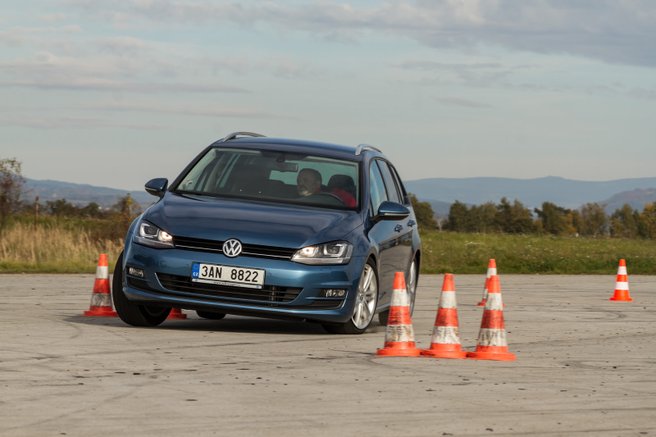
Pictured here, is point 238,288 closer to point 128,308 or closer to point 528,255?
point 128,308

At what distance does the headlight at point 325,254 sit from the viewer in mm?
12109

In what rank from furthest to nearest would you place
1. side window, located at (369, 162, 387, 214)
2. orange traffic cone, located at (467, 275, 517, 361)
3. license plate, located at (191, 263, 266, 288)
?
side window, located at (369, 162, 387, 214) < license plate, located at (191, 263, 266, 288) < orange traffic cone, located at (467, 275, 517, 361)

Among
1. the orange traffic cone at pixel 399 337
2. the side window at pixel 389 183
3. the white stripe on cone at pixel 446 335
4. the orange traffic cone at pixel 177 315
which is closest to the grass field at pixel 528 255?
the side window at pixel 389 183

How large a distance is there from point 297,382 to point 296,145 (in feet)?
18.1

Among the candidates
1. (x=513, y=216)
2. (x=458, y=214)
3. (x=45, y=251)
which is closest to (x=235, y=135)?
(x=45, y=251)

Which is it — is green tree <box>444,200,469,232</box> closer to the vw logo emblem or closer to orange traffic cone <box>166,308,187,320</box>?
orange traffic cone <box>166,308,187,320</box>

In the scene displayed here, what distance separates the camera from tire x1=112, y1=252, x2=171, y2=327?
12.7m

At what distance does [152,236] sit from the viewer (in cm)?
1230

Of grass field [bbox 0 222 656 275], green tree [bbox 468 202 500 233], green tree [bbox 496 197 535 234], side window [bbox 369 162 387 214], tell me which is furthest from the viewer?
green tree [bbox 496 197 535 234]

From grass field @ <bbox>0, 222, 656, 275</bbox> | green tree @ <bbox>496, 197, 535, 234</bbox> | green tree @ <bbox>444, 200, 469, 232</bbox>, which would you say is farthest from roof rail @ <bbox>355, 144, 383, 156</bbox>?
green tree @ <bbox>496, 197, 535, 234</bbox>

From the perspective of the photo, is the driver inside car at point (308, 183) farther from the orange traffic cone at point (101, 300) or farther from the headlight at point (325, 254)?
the orange traffic cone at point (101, 300)

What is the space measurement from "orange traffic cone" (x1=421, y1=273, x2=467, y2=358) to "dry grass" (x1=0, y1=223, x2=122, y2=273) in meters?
16.7

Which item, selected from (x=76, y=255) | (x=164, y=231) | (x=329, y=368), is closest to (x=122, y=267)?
(x=164, y=231)

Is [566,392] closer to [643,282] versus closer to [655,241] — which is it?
[643,282]
